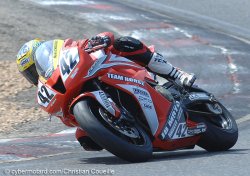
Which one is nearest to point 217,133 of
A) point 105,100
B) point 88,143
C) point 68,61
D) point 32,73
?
point 88,143

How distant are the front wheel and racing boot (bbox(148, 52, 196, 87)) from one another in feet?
2.73

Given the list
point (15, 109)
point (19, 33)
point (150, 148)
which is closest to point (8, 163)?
point (150, 148)

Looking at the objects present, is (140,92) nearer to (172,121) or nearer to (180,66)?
(172,121)

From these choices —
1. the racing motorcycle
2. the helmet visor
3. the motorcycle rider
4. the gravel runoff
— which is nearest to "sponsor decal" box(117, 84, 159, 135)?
the racing motorcycle

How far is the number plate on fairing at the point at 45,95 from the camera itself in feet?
21.1

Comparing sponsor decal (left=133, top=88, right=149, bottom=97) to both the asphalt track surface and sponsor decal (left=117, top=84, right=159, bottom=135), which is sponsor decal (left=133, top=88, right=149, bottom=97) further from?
the asphalt track surface

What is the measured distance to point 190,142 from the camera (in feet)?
22.9

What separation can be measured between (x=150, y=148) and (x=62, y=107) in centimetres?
79

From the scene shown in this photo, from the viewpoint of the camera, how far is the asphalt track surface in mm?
5707

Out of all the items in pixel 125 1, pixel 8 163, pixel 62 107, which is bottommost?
pixel 125 1

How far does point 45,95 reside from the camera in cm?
650

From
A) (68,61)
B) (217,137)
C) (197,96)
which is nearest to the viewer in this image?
(68,61)

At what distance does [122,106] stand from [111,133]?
542 mm

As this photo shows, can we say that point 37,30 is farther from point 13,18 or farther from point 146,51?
point 146,51
